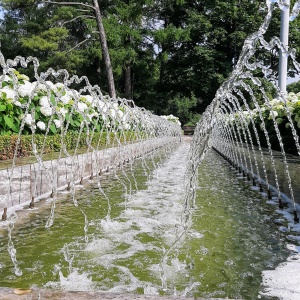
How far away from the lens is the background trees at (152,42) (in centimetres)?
2497

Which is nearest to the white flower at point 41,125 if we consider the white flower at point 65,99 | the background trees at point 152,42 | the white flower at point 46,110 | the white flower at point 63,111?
the white flower at point 46,110

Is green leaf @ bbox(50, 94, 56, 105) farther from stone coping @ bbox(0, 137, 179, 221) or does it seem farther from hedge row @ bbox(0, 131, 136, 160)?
stone coping @ bbox(0, 137, 179, 221)

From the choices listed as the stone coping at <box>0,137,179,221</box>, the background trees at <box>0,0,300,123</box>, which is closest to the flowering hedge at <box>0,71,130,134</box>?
the stone coping at <box>0,137,179,221</box>

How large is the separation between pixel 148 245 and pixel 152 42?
29.3 meters

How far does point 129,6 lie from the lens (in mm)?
24391

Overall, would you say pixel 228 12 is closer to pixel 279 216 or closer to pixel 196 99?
pixel 196 99

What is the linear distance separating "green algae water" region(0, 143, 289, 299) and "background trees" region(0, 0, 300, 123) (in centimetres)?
2029

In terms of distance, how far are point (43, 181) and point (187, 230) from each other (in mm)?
1949

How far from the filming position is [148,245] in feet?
10.3

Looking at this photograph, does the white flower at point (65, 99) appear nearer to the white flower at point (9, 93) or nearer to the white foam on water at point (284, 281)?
the white flower at point (9, 93)

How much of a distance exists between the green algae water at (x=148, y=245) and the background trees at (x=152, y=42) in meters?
20.3

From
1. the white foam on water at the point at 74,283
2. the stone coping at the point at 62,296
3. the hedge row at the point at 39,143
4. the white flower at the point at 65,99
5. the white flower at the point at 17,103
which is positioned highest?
the white flower at the point at 65,99

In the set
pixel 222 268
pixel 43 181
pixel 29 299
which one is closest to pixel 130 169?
pixel 43 181

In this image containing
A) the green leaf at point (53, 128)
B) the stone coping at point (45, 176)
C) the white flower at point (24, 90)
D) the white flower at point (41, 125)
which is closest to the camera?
the stone coping at point (45, 176)
